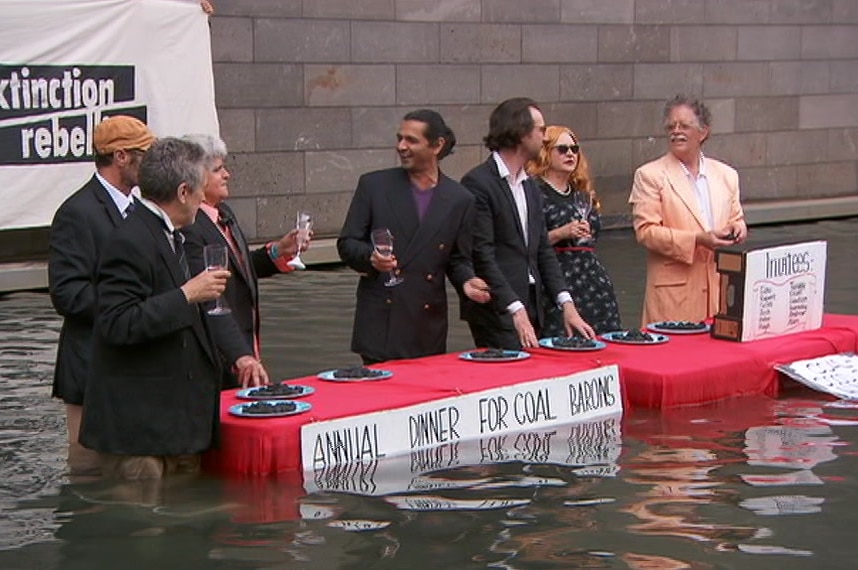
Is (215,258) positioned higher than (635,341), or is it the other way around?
(215,258)

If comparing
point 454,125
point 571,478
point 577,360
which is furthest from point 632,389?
point 454,125

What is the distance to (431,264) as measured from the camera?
716cm

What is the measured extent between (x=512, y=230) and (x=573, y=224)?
17.9 inches

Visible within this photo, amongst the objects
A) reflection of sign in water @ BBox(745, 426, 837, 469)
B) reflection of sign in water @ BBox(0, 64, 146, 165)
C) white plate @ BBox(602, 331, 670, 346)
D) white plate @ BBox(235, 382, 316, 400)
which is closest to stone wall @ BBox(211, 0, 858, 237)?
reflection of sign in water @ BBox(0, 64, 146, 165)

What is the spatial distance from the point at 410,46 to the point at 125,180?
9.58 meters

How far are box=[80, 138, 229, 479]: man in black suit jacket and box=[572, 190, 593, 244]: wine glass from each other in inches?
113

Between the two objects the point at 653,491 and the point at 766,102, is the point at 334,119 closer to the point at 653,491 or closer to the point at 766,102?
the point at 766,102

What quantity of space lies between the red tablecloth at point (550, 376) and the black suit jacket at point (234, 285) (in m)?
0.23

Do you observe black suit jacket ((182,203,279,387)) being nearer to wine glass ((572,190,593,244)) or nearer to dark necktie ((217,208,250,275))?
dark necktie ((217,208,250,275))

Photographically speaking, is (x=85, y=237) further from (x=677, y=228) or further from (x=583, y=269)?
(x=677, y=228)

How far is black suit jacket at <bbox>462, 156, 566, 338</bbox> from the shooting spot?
24.3 ft

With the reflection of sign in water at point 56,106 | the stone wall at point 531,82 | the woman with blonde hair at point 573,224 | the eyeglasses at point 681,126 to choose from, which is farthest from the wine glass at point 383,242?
the stone wall at point 531,82

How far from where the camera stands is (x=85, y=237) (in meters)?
5.91

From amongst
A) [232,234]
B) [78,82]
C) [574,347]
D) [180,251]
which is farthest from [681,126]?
[78,82]
